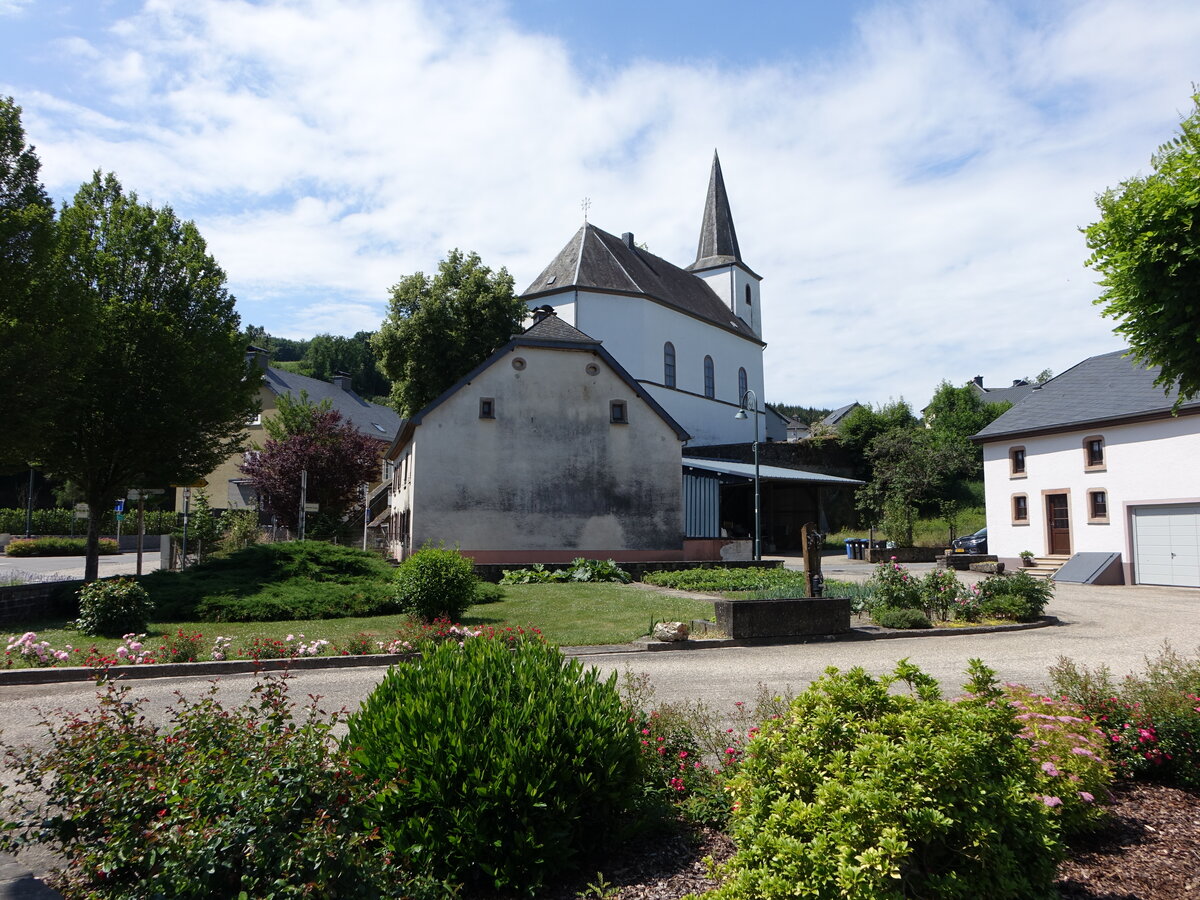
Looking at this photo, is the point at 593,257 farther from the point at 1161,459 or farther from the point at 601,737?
the point at 601,737

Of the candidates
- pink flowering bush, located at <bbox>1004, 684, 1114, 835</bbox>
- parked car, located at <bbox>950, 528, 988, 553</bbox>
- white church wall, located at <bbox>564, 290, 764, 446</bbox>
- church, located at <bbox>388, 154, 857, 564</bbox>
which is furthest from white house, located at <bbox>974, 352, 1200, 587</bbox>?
pink flowering bush, located at <bbox>1004, 684, 1114, 835</bbox>

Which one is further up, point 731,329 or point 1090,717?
point 731,329

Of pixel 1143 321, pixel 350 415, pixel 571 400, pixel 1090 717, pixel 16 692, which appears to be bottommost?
pixel 16 692

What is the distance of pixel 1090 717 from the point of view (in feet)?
17.4

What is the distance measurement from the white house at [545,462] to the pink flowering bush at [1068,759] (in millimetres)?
21651

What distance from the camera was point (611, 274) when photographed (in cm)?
4878

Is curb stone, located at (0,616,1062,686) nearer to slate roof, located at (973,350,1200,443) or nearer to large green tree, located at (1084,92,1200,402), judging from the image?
large green tree, located at (1084,92,1200,402)

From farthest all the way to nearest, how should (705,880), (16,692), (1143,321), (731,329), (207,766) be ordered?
(731,329) < (16,692) < (1143,321) < (705,880) < (207,766)

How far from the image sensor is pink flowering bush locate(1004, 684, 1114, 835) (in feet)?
13.2

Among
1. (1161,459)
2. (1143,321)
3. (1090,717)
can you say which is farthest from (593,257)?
(1090,717)

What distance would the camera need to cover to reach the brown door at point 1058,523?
28188 mm

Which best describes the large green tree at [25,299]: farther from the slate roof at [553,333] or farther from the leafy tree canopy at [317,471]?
the leafy tree canopy at [317,471]

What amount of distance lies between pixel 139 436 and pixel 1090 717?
20790 millimetres

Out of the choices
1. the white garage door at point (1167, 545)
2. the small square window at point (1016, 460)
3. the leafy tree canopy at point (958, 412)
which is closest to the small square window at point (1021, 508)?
the small square window at point (1016, 460)
